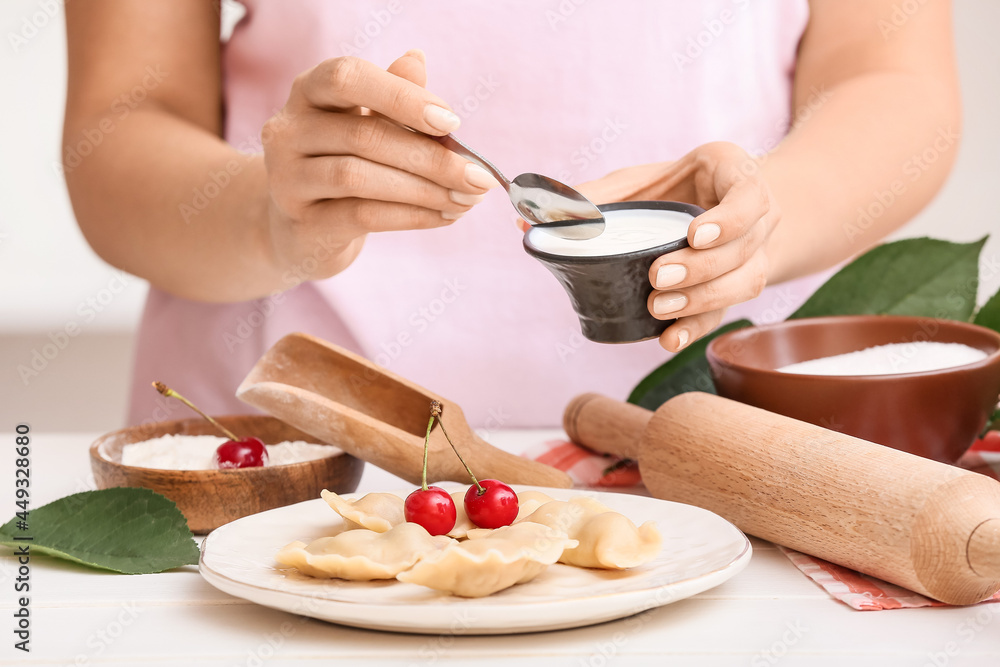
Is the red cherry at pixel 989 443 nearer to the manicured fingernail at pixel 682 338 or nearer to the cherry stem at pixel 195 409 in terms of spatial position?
the manicured fingernail at pixel 682 338

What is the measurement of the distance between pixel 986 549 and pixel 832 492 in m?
0.14

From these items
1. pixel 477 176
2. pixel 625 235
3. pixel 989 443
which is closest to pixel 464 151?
pixel 477 176

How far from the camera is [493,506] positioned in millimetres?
823

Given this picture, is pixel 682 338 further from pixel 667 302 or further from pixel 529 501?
pixel 529 501

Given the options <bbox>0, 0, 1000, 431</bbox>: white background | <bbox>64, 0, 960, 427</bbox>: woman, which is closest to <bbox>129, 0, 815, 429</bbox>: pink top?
<bbox>64, 0, 960, 427</bbox>: woman

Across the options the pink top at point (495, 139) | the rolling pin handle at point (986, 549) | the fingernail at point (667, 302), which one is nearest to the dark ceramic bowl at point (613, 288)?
the fingernail at point (667, 302)

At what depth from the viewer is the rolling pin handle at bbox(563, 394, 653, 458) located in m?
1.12

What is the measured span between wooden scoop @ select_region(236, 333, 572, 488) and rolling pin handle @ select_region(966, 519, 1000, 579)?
0.44 m

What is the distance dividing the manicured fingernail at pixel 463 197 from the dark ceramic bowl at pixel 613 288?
0.28 ft

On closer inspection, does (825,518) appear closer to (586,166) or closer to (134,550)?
(134,550)

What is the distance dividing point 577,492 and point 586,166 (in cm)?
82

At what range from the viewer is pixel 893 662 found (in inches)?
25.4

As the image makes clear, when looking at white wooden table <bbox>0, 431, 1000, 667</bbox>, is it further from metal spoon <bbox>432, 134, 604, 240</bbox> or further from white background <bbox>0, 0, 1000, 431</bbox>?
white background <bbox>0, 0, 1000, 431</bbox>

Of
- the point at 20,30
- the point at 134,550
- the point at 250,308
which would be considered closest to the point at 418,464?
the point at 134,550
